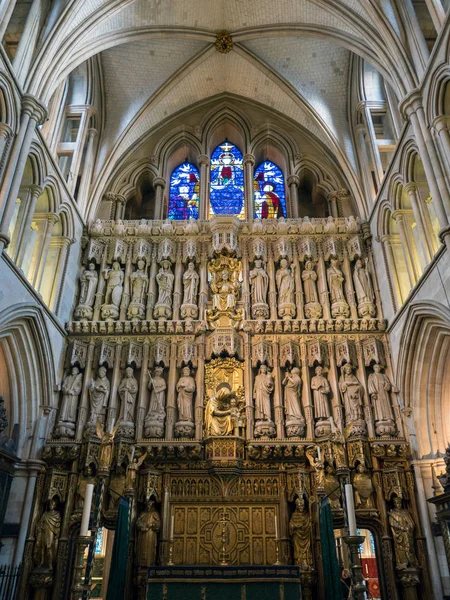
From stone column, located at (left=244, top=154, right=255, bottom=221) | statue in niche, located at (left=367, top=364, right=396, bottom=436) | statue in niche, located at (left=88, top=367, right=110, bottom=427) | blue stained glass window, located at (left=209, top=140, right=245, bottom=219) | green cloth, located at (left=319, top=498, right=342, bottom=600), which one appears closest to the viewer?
green cloth, located at (left=319, top=498, right=342, bottom=600)

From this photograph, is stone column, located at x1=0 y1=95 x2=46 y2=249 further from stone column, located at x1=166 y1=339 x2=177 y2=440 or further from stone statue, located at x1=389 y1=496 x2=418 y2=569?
stone statue, located at x1=389 y1=496 x2=418 y2=569

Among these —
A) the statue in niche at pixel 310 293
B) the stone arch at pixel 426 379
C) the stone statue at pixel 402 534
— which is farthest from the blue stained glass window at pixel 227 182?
the stone statue at pixel 402 534

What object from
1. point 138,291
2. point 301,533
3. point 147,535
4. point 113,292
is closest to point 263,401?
point 301,533

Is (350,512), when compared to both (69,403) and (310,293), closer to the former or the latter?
(69,403)

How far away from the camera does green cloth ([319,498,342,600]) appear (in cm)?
911

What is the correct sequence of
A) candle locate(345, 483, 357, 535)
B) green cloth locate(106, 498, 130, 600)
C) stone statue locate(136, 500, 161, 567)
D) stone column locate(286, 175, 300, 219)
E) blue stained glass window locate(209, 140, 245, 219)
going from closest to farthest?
candle locate(345, 483, 357, 535) → green cloth locate(106, 498, 130, 600) → stone statue locate(136, 500, 161, 567) → stone column locate(286, 175, 300, 219) → blue stained glass window locate(209, 140, 245, 219)

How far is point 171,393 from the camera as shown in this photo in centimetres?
1334

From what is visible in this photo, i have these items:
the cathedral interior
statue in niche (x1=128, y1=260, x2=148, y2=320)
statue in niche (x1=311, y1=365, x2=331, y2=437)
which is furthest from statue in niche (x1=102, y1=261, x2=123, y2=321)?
statue in niche (x1=311, y1=365, x2=331, y2=437)

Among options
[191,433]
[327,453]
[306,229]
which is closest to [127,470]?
[191,433]

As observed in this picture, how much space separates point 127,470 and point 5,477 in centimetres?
257

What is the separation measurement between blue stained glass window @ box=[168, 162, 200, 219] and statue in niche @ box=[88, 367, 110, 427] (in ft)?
21.3

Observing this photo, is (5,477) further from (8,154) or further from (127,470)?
(8,154)

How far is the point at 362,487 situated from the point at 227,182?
11.0 m

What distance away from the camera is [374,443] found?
12.1 m
